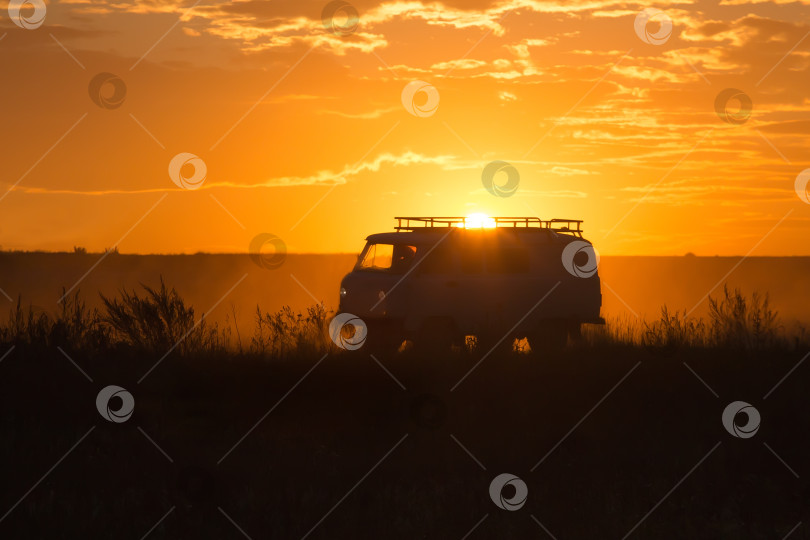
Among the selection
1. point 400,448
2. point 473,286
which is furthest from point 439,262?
point 400,448

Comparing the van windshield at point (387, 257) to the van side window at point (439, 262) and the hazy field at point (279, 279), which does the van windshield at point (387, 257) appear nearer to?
the van side window at point (439, 262)

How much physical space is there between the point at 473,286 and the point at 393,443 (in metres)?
6.25

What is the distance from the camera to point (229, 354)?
52.7 ft

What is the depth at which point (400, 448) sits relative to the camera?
40.0ft

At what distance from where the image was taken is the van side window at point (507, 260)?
18.5 m

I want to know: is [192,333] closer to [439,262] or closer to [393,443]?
[439,262]

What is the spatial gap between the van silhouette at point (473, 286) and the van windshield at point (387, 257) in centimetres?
2

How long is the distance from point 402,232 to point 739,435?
743 cm

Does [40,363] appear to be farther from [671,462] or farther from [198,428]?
[671,462]

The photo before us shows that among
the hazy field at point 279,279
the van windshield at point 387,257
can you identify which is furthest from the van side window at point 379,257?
the hazy field at point 279,279

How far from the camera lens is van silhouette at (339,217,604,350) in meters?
17.7

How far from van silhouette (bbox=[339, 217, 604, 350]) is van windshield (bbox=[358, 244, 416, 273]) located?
0.7 inches

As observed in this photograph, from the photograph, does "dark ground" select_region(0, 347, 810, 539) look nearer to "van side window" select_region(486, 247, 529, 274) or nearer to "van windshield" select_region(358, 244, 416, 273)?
"van windshield" select_region(358, 244, 416, 273)

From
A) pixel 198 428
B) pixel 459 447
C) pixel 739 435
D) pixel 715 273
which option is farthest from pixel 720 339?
pixel 715 273
